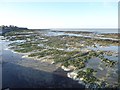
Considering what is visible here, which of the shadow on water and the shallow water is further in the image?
the shallow water

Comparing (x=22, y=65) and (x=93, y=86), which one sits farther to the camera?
(x=22, y=65)

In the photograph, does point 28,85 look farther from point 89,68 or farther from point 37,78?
point 89,68

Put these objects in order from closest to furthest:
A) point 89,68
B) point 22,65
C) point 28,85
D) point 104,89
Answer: point 104,89 → point 28,85 → point 89,68 → point 22,65

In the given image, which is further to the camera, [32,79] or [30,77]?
[30,77]

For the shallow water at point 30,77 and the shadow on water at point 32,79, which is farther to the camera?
the shallow water at point 30,77

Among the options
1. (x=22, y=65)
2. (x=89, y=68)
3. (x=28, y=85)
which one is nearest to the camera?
(x=28, y=85)

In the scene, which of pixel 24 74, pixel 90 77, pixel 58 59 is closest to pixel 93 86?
A: pixel 90 77

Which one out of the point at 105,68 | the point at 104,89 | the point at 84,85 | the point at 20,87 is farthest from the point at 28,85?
the point at 105,68
